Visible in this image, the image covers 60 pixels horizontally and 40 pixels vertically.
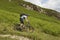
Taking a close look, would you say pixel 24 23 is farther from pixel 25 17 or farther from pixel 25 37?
pixel 25 37

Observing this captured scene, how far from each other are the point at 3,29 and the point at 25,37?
15.9ft

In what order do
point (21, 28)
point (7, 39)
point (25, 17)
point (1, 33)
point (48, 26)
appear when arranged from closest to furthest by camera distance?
point (7, 39) < point (1, 33) < point (21, 28) < point (25, 17) < point (48, 26)

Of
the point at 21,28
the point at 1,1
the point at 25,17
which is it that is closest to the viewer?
the point at 21,28

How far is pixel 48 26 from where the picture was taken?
327 ft

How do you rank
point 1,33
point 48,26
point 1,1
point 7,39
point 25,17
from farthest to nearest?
point 1,1
point 48,26
point 25,17
point 1,33
point 7,39

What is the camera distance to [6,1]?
14550cm

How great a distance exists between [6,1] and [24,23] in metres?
93.9

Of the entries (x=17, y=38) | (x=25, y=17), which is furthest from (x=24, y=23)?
(x=17, y=38)

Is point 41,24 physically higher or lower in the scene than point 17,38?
lower

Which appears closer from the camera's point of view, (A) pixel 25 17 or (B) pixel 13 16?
(A) pixel 25 17

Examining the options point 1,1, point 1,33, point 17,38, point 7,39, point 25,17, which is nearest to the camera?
point 7,39

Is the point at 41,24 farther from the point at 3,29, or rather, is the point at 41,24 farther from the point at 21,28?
the point at 3,29

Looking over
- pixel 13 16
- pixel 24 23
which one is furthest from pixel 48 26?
pixel 24 23

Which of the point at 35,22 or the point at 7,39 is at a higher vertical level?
the point at 7,39
